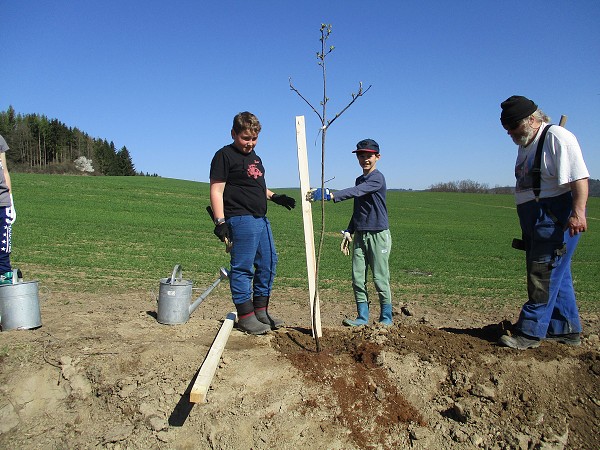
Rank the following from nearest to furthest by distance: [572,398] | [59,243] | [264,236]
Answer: [572,398] < [264,236] < [59,243]

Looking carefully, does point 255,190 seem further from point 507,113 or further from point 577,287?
point 577,287

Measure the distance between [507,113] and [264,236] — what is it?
8.25ft

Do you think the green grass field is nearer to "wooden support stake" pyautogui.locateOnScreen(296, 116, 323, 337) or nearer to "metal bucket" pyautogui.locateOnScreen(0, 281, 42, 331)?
"metal bucket" pyautogui.locateOnScreen(0, 281, 42, 331)

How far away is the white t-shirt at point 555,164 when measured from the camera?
3951 millimetres

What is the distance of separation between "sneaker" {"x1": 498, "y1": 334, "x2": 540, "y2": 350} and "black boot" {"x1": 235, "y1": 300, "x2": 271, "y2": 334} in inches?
86.2

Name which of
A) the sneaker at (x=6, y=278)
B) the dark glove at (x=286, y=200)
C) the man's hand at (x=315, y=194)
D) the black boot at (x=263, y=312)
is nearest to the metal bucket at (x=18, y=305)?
the sneaker at (x=6, y=278)

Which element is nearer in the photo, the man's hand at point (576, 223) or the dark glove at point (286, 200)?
the man's hand at point (576, 223)

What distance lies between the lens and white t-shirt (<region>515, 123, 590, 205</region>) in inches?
156

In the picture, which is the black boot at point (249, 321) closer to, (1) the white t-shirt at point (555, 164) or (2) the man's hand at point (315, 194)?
(2) the man's hand at point (315, 194)

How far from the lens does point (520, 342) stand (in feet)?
14.1

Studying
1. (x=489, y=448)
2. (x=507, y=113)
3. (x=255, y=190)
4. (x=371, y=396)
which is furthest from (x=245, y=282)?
(x=507, y=113)

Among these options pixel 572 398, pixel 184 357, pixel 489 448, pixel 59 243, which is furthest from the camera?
pixel 59 243

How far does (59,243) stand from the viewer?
1330 cm

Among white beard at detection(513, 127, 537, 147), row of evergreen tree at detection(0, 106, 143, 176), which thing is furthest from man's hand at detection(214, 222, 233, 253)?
row of evergreen tree at detection(0, 106, 143, 176)
